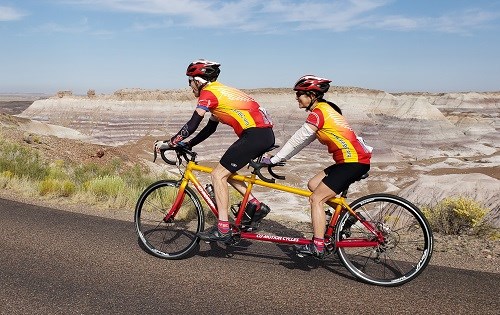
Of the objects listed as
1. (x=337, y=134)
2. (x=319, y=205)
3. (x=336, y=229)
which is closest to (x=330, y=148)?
(x=337, y=134)

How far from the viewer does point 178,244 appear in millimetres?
5926

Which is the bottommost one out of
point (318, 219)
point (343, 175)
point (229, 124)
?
point (318, 219)

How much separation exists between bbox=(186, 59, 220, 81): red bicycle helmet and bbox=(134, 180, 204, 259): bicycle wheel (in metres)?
1.41

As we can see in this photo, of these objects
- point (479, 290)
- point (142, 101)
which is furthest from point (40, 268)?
point (142, 101)

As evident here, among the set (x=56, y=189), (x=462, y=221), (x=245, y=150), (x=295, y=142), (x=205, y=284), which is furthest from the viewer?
(x=56, y=189)

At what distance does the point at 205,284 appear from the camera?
189 inches

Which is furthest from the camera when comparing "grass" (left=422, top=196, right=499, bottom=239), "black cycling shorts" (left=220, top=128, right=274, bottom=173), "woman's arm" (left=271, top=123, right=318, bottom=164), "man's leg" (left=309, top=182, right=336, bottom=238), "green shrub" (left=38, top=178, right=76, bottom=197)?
"green shrub" (left=38, top=178, right=76, bottom=197)

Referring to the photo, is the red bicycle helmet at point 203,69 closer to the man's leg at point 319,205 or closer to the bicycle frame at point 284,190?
the bicycle frame at point 284,190

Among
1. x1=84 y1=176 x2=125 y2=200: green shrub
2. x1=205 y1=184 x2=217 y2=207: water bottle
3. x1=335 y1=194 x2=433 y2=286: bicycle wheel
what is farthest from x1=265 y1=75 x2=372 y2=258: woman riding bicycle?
x1=84 y1=176 x2=125 y2=200: green shrub

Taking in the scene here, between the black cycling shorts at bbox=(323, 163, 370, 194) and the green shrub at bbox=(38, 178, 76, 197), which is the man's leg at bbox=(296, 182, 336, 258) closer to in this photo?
the black cycling shorts at bbox=(323, 163, 370, 194)

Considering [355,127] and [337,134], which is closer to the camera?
[337,134]

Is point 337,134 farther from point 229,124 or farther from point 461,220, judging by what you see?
point 461,220

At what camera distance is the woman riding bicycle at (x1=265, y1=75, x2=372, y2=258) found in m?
4.98

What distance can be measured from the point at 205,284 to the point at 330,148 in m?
2.06
